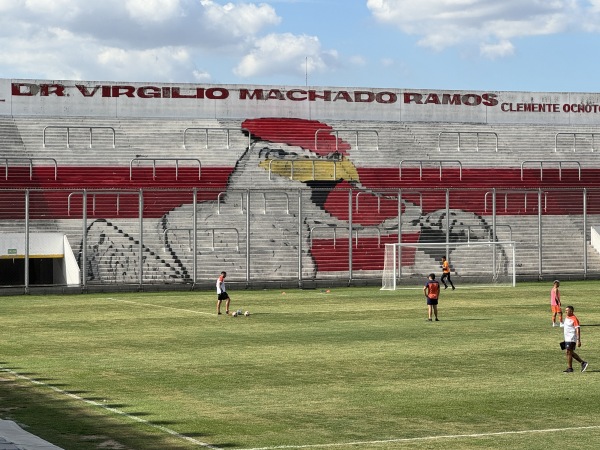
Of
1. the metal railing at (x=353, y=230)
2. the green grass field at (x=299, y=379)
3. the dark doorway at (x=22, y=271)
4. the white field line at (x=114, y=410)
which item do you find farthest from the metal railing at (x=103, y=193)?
the white field line at (x=114, y=410)

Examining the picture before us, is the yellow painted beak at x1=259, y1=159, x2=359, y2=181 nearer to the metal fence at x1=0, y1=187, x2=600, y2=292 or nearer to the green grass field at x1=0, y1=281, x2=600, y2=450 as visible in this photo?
the metal fence at x1=0, y1=187, x2=600, y2=292

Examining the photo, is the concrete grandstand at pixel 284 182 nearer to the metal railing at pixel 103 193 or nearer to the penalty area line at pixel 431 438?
the metal railing at pixel 103 193

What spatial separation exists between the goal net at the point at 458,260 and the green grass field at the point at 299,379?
13850 mm

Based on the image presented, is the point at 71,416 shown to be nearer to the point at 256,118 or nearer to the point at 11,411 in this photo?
the point at 11,411

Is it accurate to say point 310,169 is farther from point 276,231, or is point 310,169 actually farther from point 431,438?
point 431,438

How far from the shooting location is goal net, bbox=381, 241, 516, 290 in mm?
52750

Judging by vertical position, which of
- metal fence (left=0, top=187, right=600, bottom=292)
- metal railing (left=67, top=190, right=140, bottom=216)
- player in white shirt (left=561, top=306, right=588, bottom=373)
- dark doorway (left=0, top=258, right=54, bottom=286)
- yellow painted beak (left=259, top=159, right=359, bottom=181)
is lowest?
player in white shirt (left=561, top=306, right=588, bottom=373)

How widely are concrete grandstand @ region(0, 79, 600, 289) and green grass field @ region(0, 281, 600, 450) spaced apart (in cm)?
1403

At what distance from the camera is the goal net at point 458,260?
52750mm

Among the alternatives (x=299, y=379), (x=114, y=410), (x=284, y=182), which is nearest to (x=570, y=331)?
(x=299, y=379)

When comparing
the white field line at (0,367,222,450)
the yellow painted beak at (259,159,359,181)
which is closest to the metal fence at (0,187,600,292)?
the yellow painted beak at (259,159,359,181)

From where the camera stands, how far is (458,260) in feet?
180

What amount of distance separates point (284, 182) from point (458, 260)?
1102cm

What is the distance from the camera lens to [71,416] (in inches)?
Result: 705
